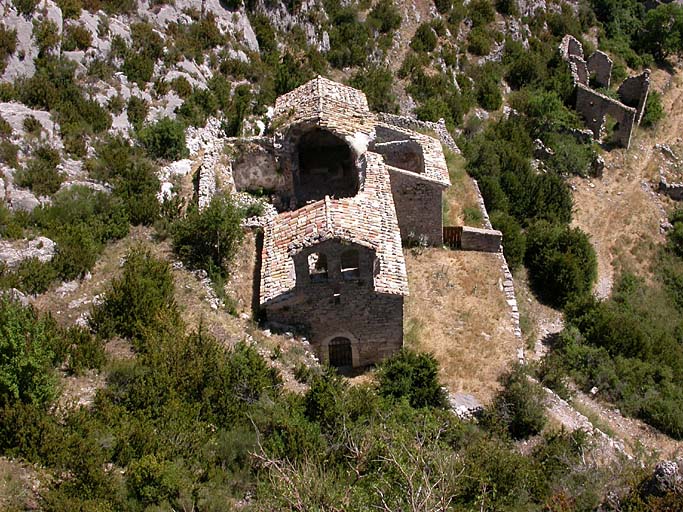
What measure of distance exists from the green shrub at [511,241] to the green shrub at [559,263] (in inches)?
30.9

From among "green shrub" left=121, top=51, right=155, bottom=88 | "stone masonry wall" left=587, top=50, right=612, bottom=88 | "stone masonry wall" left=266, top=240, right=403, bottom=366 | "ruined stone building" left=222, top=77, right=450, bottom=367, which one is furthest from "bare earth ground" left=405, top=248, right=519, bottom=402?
"stone masonry wall" left=587, top=50, right=612, bottom=88

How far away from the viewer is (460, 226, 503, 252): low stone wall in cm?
2322

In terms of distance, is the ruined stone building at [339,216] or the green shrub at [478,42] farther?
the green shrub at [478,42]

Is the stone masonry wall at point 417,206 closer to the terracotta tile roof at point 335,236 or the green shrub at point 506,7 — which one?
the terracotta tile roof at point 335,236

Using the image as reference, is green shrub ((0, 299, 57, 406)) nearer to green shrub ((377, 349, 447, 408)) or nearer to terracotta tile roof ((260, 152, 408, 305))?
terracotta tile roof ((260, 152, 408, 305))

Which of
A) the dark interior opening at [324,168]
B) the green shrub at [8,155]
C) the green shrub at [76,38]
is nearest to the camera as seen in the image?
the green shrub at [8,155]

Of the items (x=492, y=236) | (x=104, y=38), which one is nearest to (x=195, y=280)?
(x=492, y=236)

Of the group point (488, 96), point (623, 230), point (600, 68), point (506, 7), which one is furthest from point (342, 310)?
point (600, 68)

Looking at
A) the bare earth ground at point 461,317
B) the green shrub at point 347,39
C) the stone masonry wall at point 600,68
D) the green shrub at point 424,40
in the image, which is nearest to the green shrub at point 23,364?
the bare earth ground at point 461,317

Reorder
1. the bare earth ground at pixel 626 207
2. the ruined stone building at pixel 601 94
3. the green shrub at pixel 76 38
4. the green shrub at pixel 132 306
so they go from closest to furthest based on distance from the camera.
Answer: the green shrub at pixel 132 306 < the green shrub at pixel 76 38 < the bare earth ground at pixel 626 207 < the ruined stone building at pixel 601 94

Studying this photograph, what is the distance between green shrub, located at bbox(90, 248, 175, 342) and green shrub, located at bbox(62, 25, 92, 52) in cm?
1238

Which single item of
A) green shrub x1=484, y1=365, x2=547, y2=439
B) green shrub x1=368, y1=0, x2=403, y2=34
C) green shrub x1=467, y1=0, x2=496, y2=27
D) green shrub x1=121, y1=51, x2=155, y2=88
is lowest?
green shrub x1=484, y1=365, x2=547, y2=439

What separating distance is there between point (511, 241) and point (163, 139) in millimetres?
14092

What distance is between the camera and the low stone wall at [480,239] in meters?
23.2
